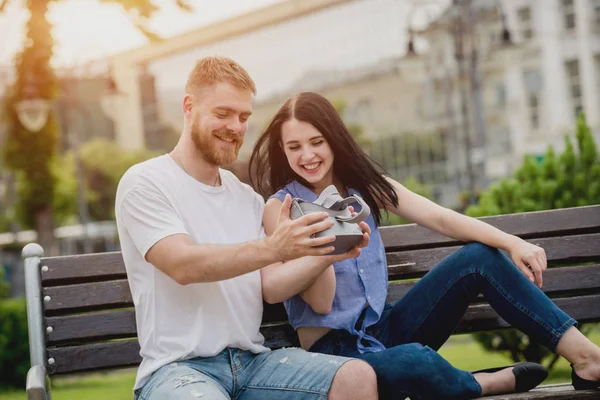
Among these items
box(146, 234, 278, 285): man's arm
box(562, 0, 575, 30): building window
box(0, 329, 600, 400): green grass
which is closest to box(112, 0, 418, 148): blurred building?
box(562, 0, 575, 30): building window

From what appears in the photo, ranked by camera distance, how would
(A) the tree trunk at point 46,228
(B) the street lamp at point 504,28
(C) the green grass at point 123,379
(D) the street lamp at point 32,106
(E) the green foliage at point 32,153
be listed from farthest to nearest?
(A) the tree trunk at point 46,228 → (E) the green foliage at point 32,153 → (B) the street lamp at point 504,28 → (D) the street lamp at point 32,106 → (C) the green grass at point 123,379

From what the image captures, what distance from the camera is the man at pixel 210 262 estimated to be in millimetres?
3135

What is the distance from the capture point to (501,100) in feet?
157

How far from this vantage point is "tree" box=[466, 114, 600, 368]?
7.21m

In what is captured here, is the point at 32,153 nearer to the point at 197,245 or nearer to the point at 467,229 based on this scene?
the point at 467,229

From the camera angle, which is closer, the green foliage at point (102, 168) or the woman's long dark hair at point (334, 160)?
the woman's long dark hair at point (334, 160)

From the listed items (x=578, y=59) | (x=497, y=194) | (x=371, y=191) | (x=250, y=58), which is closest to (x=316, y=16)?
(x=250, y=58)

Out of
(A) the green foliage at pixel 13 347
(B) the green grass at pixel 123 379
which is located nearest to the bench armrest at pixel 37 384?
(B) the green grass at pixel 123 379

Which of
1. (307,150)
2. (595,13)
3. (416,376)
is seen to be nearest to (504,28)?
(307,150)

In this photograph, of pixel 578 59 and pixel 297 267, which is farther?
pixel 578 59

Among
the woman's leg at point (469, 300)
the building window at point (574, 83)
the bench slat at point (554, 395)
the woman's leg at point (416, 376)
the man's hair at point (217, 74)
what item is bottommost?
the bench slat at point (554, 395)

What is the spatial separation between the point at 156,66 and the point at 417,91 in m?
22.9

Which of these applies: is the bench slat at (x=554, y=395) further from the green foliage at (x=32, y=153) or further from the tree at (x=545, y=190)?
the green foliage at (x=32, y=153)

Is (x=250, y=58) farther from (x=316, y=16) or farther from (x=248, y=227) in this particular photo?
(x=248, y=227)
